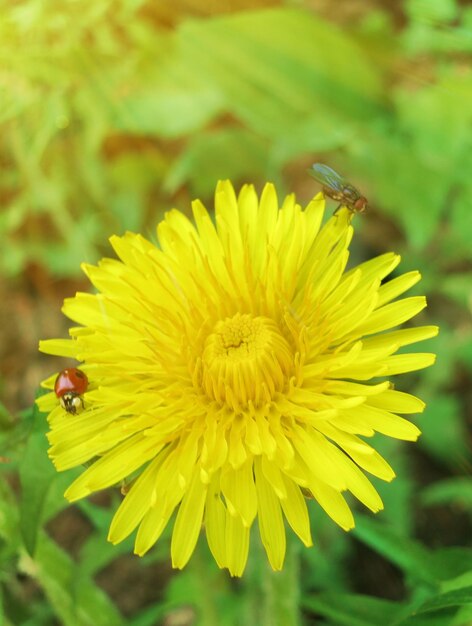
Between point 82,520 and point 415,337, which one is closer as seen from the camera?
point 415,337

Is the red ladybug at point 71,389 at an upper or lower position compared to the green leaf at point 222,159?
lower

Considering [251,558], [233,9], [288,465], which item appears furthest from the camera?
[233,9]

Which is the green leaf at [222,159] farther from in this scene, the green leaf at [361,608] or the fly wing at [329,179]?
the green leaf at [361,608]

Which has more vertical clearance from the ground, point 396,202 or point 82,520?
point 396,202

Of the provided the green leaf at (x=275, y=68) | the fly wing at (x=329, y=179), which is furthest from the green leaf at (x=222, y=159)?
the fly wing at (x=329, y=179)

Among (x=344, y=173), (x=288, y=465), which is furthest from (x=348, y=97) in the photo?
(x=288, y=465)

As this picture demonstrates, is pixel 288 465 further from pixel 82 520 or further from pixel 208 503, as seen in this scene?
pixel 82 520

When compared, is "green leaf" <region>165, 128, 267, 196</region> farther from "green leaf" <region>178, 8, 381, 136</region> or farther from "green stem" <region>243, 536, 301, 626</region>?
"green stem" <region>243, 536, 301, 626</region>
